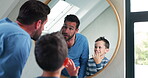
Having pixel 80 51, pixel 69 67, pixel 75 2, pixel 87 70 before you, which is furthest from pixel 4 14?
pixel 69 67

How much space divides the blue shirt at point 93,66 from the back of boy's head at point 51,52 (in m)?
0.63

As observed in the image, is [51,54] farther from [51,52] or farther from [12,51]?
[12,51]

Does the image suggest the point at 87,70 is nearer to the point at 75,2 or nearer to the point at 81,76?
the point at 81,76

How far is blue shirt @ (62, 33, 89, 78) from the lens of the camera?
4.87 feet

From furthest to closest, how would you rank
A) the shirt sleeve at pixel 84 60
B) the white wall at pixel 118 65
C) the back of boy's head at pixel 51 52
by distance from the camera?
the shirt sleeve at pixel 84 60 < the white wall at pixel 118 65 < the back of boy's head at pixel 51 52

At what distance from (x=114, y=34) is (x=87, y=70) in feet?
1.15

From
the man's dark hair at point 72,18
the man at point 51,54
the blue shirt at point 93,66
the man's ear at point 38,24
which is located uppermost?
the man's dark hair at point 72,18

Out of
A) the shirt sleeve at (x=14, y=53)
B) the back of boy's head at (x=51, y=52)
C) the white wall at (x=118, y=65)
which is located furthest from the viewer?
the white wall at (x=118, y=65)

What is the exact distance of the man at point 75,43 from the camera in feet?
4.89

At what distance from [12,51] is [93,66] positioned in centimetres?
66

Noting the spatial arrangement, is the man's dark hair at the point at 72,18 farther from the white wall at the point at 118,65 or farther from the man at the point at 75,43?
the white wall at the point at 118,65

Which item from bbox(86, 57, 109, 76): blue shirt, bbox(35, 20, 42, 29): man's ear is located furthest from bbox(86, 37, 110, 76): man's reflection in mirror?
bbox(35, 20, 42, 29): man's ear

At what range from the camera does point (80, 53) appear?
150 cm

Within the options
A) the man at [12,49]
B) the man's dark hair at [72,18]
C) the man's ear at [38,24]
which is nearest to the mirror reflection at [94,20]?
the man's dark hair at [72,18]
